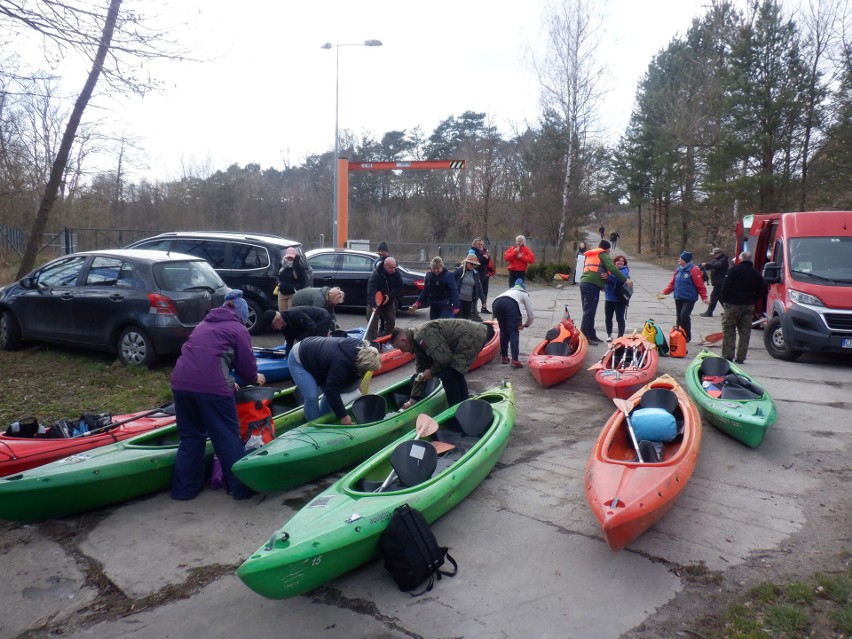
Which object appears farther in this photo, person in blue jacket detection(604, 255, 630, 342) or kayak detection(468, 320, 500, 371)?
person in blue jacket detection(604, 255, 630, 342)

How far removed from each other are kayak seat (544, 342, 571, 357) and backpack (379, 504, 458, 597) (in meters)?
5.66

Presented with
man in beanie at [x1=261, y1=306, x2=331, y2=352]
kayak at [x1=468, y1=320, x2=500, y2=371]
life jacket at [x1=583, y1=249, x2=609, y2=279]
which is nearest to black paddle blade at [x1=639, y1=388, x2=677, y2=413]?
kayak at [x1=468, y1=320, x2=500, y2=371]

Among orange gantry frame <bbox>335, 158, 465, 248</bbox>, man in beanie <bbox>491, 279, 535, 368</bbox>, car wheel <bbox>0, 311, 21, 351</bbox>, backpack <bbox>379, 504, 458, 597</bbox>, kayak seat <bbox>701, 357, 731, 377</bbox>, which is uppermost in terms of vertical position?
orange gantry frame <bbox>335, 158, 465, 248</bbox>

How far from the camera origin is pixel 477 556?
445 centimetres

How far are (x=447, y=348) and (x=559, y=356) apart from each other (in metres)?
3.06

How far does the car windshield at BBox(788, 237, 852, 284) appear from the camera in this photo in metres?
10.3

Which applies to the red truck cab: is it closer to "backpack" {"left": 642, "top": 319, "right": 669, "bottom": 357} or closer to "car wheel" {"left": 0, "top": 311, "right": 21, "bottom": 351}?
"backpack" {"left": 642, "top": 319, "right": 669, "bottom": 357}

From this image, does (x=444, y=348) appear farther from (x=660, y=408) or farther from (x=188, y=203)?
(x=188, y=203)

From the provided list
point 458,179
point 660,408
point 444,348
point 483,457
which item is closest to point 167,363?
point 444,348

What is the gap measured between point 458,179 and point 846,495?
31793 mm

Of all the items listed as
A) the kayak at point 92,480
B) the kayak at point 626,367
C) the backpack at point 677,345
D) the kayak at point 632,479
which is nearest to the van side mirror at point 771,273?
the backpack at point 677,345

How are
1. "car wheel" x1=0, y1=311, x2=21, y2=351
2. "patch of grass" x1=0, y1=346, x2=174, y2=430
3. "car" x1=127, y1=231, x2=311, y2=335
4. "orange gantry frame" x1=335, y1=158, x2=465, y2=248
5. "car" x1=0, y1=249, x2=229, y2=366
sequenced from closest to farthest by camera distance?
"patch of grass" x1=0, y1=346, x2=174, y2=430 → "car" x1=0, y1=249, x2=229, y2=366 → "car wheel" x1=0, y1=311, x2=21, y2=351 → "car" x1=127, y1=231, x2=311, y2=335 → "orange gantry frame" x1=335, y1=158, x2=465, y2=248

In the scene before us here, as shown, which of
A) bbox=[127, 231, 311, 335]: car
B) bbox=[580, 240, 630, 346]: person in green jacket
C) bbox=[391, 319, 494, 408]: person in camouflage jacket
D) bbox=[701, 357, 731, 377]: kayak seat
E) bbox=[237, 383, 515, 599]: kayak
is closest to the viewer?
bbox=[237, 383, 515, 599]: kayak

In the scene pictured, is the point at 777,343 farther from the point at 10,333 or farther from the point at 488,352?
the point at 10,333
